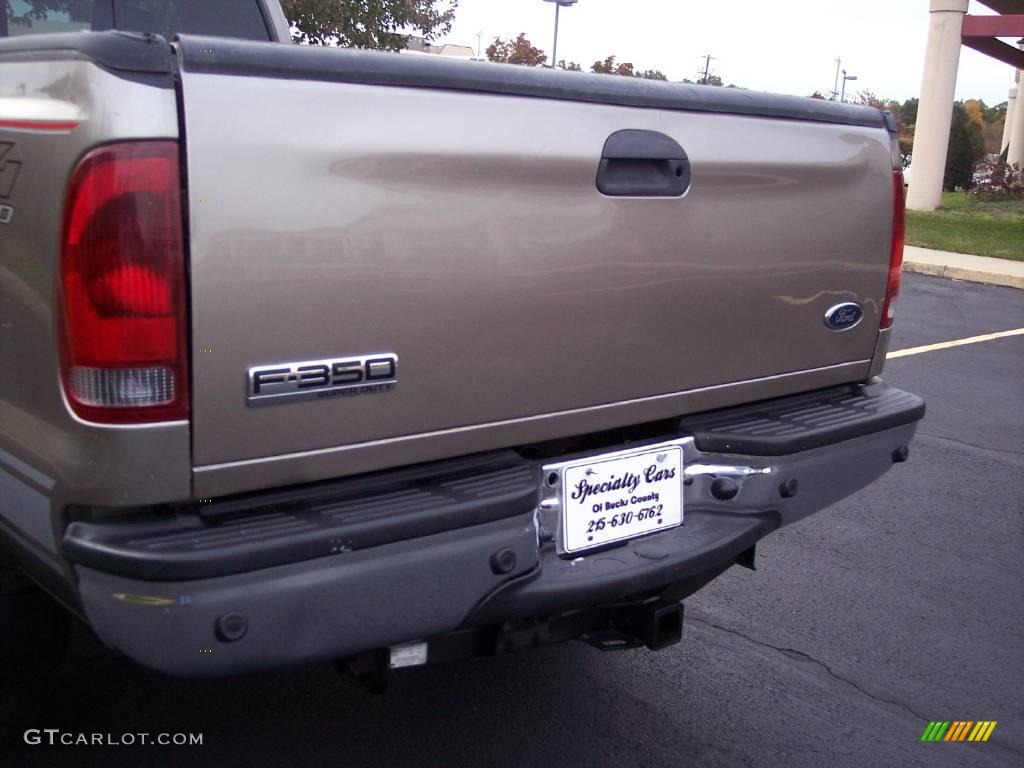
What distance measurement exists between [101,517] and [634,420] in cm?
134

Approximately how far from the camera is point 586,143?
2584mm

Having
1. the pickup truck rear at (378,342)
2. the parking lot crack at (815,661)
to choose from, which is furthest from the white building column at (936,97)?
the pickup truck rear at (378,342)

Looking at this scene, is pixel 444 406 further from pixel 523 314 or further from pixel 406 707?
pixel 406 707

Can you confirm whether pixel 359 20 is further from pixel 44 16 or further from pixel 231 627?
pixel 231 627

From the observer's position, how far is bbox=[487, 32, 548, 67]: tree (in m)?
22.2

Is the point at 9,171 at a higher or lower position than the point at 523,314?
higher

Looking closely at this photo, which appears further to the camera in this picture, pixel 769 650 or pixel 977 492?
pixel 977 492

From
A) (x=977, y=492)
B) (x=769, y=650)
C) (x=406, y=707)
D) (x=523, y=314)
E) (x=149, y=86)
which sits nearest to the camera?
(x=149, y=86)

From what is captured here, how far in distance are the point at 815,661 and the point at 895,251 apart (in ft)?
4.57

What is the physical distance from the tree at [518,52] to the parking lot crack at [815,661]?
19237 millimetres

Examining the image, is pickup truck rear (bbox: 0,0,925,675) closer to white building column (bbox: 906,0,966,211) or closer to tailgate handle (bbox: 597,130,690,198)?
tailgate handle (bbox: 597,130,690,198)

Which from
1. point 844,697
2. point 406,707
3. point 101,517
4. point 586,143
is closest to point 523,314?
point 586,143

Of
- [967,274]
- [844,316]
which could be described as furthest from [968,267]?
[844,316]

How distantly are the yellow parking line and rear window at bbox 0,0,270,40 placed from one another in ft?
19.2
